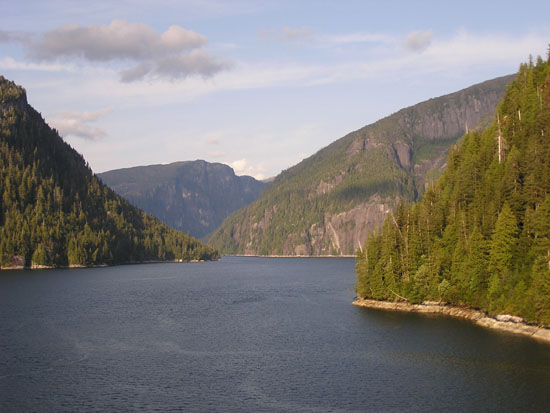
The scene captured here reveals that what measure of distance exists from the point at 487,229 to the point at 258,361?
174 ft

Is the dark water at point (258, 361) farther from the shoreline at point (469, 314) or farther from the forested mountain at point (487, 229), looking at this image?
the forested mountain at point (487, 229)

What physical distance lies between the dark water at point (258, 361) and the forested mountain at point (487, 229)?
7.31 m

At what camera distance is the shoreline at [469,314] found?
83.9 meters

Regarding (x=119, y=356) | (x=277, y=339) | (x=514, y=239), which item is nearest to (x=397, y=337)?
(x=277, y=339)

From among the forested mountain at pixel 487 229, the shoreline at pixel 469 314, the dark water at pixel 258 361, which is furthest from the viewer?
the forested mountain at pixel 487 229

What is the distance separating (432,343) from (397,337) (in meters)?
6.87

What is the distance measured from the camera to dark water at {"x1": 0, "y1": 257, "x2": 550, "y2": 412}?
60938mm

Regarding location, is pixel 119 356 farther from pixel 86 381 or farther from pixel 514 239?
pixel 514 239

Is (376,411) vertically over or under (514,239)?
under

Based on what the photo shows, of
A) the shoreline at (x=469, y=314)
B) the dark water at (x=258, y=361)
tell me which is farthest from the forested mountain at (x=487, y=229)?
the dark water at (x=258, y=361)

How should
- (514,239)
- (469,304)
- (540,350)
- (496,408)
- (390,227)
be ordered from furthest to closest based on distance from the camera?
(390,227) → (469,304) → (514,239) → (540,350) → (496,408)

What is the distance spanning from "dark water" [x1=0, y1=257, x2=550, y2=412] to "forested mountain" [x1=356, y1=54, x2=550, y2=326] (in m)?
7.31

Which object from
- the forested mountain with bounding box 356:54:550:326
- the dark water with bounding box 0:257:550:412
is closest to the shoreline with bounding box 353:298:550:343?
the forested mountain with bounding box 356:54:550:326

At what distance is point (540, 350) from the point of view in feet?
250
